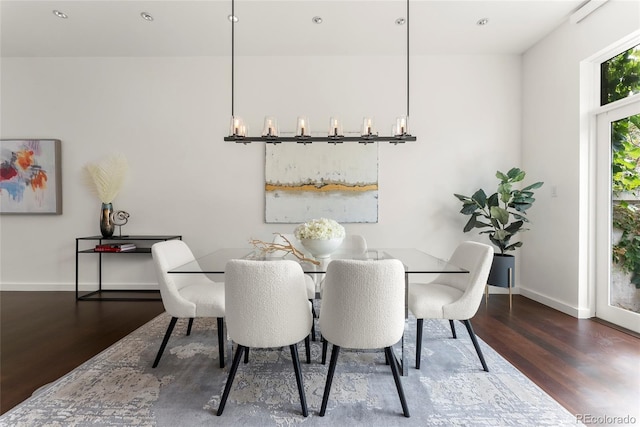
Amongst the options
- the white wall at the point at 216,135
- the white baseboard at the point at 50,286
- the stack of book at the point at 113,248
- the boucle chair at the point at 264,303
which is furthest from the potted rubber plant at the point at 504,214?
the white baseboard at the point at 50,286

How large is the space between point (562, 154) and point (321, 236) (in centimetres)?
300

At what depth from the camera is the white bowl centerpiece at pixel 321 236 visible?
217cm

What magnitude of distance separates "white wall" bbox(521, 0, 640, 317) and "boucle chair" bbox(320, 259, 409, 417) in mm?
2732

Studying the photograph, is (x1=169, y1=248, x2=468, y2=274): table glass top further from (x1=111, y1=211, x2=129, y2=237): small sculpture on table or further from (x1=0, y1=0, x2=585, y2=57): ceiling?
(x1=0, y1=0, x2=585, y2=57): ceiling

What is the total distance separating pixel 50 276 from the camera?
13.5 feet

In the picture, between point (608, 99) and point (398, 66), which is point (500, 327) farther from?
point (398, 66)

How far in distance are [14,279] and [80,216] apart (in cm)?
121

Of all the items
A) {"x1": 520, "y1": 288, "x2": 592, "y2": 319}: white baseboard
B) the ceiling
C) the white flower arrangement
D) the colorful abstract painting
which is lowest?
{"x1": 520, "y1": 288, "x2": 592, "y2": 319}: white baseboard

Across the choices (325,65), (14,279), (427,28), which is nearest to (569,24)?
(427,28)

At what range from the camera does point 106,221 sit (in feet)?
12.5

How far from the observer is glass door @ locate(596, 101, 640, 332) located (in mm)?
2797

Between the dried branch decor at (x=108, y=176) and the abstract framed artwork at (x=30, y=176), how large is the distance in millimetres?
493

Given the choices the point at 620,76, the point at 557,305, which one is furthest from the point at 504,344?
the point at 620,76

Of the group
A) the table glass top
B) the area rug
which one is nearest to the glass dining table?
the table glass top
